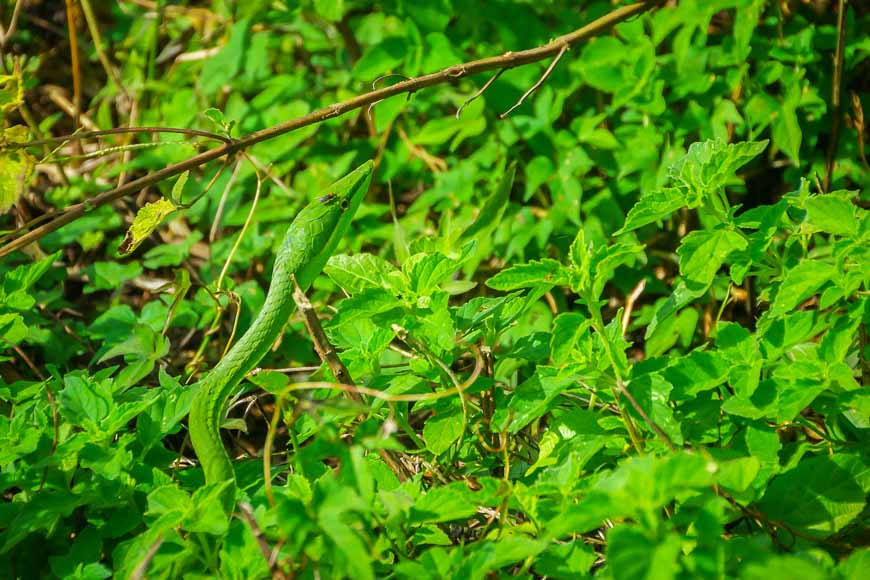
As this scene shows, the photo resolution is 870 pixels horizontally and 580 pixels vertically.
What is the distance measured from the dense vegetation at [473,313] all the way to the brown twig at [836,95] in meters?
0.01

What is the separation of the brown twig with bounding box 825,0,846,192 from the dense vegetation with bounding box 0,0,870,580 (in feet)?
0.05

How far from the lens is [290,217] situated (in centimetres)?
348

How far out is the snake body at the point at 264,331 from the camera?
1960 millimetres

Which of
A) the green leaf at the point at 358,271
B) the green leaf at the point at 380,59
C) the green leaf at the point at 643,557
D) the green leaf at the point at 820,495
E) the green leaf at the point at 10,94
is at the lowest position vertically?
the green leaf at the point at 820,495

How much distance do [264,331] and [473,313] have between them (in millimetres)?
513

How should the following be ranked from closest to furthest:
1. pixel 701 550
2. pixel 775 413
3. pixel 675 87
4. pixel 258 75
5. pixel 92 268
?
pixel 701 550, pixel 775 413, pixel 675 87, pixel 92 268, pixel 258 75

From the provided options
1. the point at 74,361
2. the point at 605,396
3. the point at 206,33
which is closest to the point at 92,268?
the point at 74,361

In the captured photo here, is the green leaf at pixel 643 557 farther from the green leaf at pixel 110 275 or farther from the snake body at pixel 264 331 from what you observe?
the green leaf at pixel 110 275

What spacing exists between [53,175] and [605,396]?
11.0 feet

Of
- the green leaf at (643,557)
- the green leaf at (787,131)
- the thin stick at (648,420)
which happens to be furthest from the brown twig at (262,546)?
the green leaf at (787,131)

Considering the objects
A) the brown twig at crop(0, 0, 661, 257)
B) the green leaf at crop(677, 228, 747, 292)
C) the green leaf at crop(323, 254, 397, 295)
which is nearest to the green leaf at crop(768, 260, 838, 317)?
the green leaf at crop(677, 228, 747, 292)

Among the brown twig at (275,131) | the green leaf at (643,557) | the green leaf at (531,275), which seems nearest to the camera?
the green leaf at (643,557)

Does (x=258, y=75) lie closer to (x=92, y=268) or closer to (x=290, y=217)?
(x=290, y=217)

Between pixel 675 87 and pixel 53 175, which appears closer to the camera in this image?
pixel 675 87
